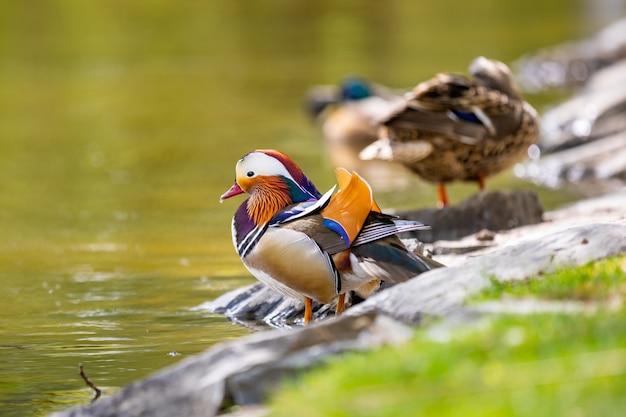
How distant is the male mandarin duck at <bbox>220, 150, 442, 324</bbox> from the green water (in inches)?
32.6

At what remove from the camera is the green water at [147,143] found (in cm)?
799

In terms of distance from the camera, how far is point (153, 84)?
2536 cm

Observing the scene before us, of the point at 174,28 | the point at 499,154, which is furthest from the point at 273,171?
the point at 174,28

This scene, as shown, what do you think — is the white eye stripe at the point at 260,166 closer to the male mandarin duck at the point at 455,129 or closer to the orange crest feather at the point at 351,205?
the orange crest feather at the point at 351,205

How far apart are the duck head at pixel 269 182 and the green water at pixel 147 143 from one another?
952 millimetres

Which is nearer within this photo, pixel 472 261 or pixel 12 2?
pixel 472 261

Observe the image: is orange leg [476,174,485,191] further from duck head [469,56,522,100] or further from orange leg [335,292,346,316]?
orange leg [335,292,346,316]

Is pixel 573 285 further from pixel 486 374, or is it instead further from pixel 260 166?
pixel 260 166

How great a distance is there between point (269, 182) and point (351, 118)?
11.9 m

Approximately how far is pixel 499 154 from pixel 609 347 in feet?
19.4

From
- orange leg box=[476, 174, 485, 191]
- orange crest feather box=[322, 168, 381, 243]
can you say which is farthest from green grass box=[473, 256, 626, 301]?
orange leg box=[476, 174, 485, 191]

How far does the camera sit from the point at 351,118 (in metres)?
19.0

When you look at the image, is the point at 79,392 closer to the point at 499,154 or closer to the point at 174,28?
the point at 499,154

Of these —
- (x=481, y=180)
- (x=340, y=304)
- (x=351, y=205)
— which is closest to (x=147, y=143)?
(x=481, y=180)
